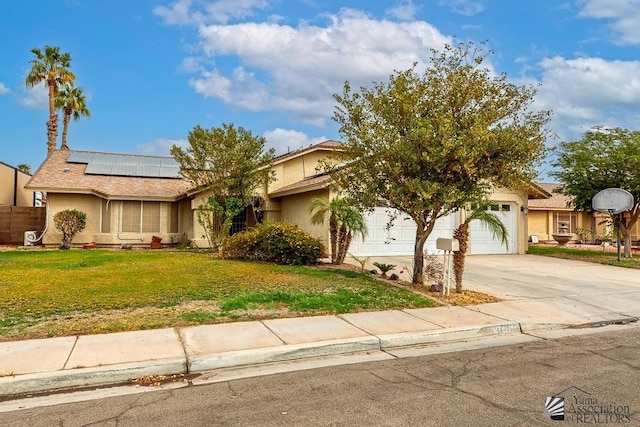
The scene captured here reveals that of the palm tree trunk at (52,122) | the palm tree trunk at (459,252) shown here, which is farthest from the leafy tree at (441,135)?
the palm tree trunk at (52,122)

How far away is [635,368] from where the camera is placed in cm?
555

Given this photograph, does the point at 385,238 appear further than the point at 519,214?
No

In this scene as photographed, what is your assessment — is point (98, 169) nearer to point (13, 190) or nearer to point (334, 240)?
point (13, 190)

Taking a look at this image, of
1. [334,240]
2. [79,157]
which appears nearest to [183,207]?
[79,157]

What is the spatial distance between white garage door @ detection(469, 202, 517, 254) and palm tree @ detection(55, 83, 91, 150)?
29616 mm

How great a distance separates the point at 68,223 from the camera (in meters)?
20.1

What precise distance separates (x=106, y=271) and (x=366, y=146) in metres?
7.35

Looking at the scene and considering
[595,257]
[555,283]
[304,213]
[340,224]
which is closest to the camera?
[555,283]

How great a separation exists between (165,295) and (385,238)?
35.3ft

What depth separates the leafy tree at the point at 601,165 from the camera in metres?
17.8

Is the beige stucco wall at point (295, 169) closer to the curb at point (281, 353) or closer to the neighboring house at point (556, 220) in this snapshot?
the curb at point (281, 353)

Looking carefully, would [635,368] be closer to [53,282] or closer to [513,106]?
[513,106]

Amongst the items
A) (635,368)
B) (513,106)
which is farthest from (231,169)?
(635,368)

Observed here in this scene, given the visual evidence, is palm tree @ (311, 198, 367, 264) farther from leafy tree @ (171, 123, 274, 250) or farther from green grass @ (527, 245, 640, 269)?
green grass @ (527, 245, 640, 269)
